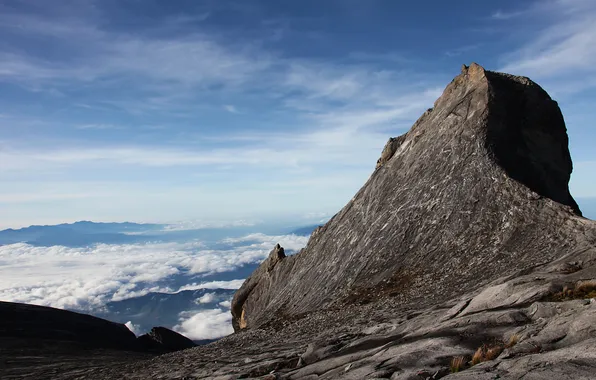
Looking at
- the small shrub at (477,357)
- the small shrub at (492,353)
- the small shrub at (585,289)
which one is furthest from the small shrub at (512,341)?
the small shrub at (585,289)

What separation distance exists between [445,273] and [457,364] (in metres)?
24.9

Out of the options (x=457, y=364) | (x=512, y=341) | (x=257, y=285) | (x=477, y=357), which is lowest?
(x=457, y=364)

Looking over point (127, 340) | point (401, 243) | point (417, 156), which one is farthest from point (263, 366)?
point (127, 340)

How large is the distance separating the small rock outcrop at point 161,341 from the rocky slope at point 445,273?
24117 mm

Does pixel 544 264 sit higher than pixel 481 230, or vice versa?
pixel 481 230

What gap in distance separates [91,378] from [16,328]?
52901 mm

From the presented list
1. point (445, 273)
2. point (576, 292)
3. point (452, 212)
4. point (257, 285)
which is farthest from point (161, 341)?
point (576, 292)

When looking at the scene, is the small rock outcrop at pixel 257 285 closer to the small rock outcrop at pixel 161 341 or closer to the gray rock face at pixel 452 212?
the gray rock face at pixel 452 212

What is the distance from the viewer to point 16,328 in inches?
3110

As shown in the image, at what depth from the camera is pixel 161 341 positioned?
92.9 metres

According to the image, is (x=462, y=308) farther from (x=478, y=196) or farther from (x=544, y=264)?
(x=478, y=196)

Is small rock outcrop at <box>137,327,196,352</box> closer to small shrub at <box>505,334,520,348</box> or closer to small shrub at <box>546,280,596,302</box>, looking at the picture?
small shrub at <box>546,280,596,302</box>

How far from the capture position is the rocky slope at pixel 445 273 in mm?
18062

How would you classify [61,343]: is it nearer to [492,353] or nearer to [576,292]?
[492,353]
